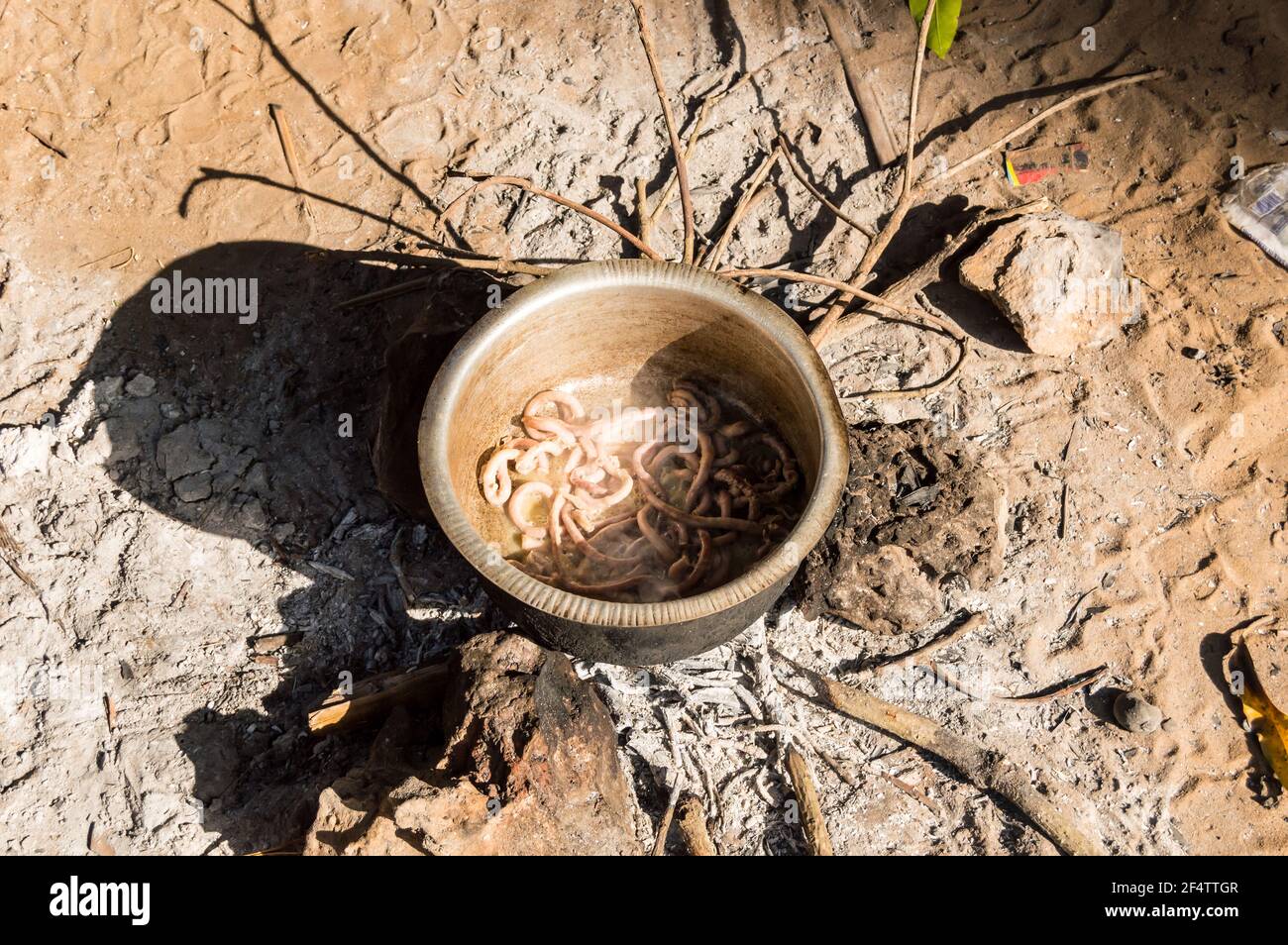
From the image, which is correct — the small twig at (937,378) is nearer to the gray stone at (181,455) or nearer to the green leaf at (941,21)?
the green leaf at (941,21)

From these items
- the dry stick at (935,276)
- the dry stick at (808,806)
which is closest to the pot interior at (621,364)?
the dry stick at (935,276)

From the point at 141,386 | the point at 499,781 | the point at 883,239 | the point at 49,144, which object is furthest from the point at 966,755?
the point at 49,144

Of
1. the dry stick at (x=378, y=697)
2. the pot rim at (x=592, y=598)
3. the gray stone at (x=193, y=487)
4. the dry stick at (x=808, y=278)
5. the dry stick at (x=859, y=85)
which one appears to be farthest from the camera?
the dry stick at (x=859, y=85)

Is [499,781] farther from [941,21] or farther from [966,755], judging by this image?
[941,21]

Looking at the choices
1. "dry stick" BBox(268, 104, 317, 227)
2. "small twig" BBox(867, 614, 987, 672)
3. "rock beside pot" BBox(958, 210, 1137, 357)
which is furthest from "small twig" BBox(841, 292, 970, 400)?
"dry stick" BBox(268, 104, 317, 227)

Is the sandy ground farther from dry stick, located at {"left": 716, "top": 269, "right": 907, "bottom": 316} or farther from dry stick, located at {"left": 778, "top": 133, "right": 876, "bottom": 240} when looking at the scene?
dry stick, located at {"left": 716, "top": 269, "right": 907, "bottom": 316}

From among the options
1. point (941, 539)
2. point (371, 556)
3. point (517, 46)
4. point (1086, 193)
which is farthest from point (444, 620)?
point (1086, 193)

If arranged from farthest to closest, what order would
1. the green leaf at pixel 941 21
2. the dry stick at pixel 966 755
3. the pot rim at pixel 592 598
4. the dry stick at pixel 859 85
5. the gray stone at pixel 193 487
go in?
the dry stick at pixel 859 85, the green leaf at pixel 941 21, the gray stone at pixel 193 487, the dry stick at pixel 966 755, the pot rim at pixel 592 598
